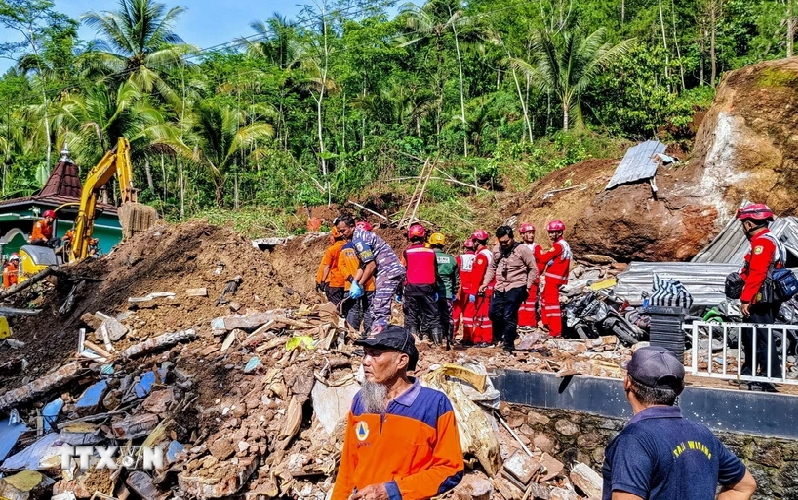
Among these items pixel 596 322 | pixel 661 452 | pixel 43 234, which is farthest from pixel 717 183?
pixel 43 234

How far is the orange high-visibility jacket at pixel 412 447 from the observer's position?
261cm

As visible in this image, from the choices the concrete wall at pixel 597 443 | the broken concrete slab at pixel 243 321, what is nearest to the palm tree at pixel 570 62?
the broken concrete slab at pixel 243 321

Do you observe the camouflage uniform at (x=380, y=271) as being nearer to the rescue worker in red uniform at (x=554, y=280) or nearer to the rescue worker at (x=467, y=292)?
the rescue worker at (x=467, y=292)

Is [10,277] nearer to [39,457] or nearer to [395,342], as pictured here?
[39,457]

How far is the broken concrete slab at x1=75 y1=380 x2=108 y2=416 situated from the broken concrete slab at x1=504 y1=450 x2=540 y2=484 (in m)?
4.88

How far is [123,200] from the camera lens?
14.0 m

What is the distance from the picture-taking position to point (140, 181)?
108 ft

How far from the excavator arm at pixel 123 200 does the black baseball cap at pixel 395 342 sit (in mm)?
12569

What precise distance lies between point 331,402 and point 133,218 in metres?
9.46

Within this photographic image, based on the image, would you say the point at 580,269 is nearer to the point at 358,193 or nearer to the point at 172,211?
the point at 358,193

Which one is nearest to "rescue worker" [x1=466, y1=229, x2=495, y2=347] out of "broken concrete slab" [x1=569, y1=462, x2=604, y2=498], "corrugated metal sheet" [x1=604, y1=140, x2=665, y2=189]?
"broken concrete slab" [x1=569, y1=462, x2=604, y2=498]

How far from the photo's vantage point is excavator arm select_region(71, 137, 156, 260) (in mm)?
13938

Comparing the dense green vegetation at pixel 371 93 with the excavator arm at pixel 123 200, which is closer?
the excavator arm at pixel 123 200

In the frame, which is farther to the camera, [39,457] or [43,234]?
[43,234]
